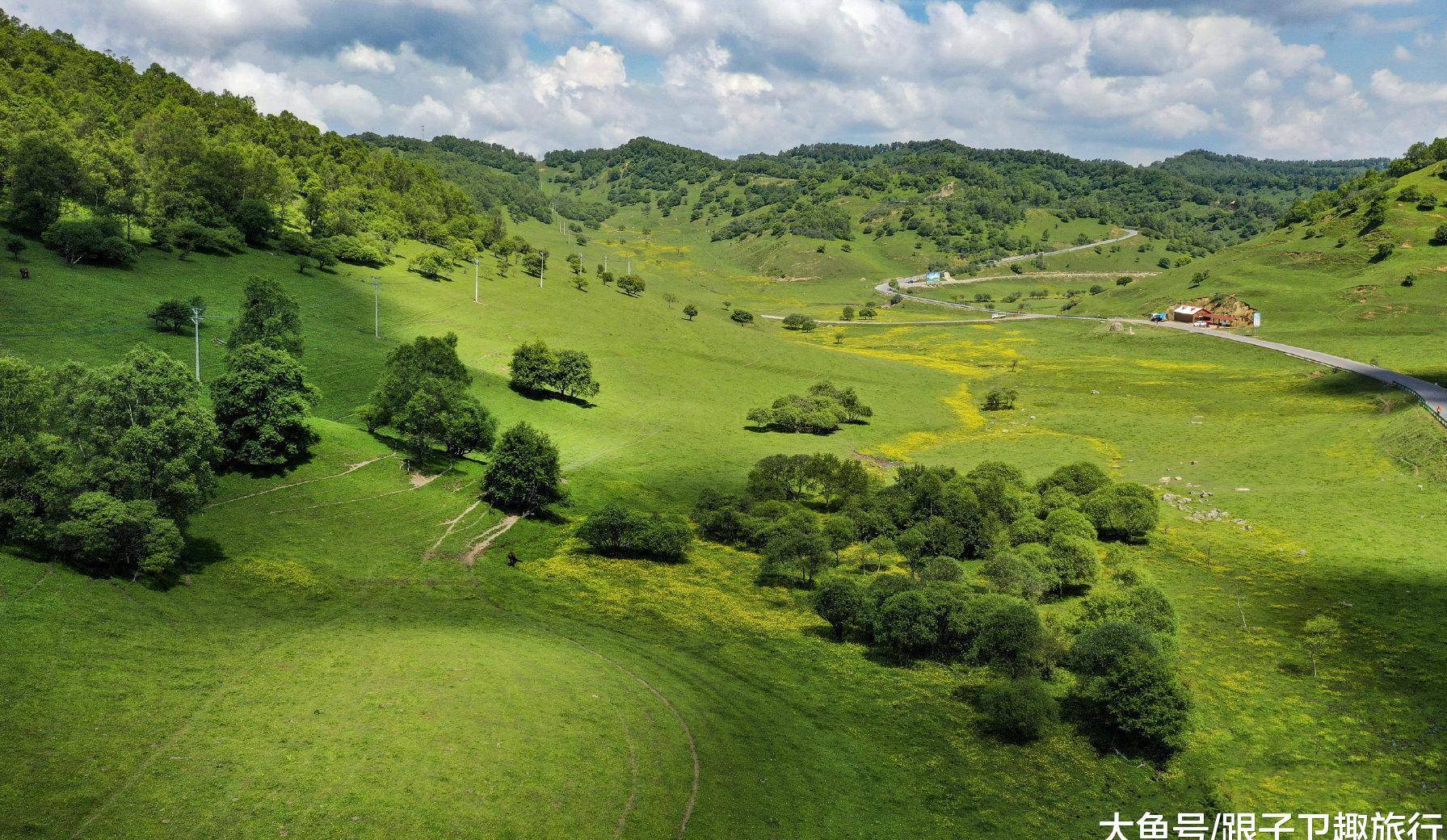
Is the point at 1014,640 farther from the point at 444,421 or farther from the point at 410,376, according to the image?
the point at 410,376

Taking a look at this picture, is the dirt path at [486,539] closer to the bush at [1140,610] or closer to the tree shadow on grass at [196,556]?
the tree shadow on grass at [196,556]

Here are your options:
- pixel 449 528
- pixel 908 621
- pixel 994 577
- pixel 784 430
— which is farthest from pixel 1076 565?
pixel 784 430

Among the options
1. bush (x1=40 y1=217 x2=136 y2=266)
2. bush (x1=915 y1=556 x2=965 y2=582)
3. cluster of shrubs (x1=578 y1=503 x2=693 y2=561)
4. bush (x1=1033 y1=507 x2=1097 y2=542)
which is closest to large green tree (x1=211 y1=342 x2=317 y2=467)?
cluster of shrubs (x1=578 y1=503 x2=693 y2=561)

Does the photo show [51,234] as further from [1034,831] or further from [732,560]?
[1034,831]

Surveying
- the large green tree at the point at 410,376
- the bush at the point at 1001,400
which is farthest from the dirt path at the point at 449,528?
the bush at the point at 1001,400

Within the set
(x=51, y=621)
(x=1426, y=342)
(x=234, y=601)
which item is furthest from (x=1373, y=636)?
(x=1426, y=342)

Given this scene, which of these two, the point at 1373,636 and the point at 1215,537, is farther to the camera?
the point at 1215,537
